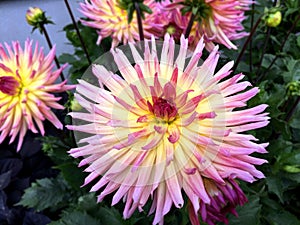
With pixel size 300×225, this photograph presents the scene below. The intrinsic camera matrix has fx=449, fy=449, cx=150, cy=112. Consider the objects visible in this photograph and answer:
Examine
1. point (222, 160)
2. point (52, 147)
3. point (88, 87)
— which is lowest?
point (52, 147)

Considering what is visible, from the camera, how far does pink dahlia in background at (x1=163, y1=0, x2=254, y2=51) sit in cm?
86

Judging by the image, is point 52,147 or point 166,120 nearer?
point 166,120

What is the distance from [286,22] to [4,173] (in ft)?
3.10

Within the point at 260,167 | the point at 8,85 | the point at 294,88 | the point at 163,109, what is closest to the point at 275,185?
the point at 260,167

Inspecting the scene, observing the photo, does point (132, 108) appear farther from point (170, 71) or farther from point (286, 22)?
point (286, 22)

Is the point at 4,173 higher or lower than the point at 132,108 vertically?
lower

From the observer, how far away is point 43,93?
88cm

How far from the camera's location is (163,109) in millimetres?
575

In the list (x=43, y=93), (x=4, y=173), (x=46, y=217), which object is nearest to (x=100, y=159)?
(x=43, y=93)

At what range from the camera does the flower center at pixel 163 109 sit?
22.6 inches

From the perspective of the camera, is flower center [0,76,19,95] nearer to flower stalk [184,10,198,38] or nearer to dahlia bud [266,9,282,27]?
flower stalk [184,10,198,38]

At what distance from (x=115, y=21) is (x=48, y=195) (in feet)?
1.58

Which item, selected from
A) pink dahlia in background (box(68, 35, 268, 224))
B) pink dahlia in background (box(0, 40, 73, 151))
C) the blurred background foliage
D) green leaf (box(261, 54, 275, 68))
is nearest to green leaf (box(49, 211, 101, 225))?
the blurred background foliage

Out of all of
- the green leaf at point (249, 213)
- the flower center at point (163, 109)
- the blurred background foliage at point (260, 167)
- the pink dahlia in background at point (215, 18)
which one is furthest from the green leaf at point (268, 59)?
the flower center at point (163, 109)
